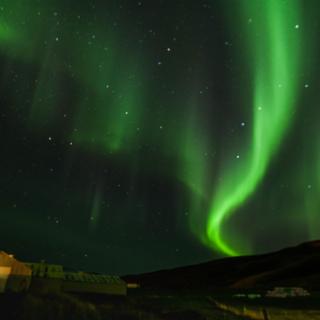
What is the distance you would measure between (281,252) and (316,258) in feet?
135

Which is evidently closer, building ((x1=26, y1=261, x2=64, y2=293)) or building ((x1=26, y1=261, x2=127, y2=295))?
building ((x1=26, y1=261, x2=64, y2=293))

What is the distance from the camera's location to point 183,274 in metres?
192

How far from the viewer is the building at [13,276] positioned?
90.8 feet

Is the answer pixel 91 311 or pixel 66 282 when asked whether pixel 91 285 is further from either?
pixel 91 311

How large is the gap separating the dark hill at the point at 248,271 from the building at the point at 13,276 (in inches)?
3620

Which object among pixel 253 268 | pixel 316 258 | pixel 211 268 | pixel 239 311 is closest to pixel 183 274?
pixel 211 268

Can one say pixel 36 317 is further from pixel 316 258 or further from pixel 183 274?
pixel 183 274

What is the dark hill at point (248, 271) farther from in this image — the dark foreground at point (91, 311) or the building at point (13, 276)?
the building at point (13, 276)

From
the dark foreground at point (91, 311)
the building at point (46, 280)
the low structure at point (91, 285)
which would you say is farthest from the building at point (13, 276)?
the low structure at point (91, 285)

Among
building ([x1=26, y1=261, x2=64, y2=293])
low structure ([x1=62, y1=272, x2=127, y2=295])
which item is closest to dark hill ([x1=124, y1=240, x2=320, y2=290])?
low structure ([x1=62, y1=272, x2=127, y2=295])

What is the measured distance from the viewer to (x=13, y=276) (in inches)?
1105

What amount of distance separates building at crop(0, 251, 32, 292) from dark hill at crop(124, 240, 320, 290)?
91.9m

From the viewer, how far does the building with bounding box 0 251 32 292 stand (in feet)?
90.8

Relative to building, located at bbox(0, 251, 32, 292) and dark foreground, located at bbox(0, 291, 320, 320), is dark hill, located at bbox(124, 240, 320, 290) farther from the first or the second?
building, located at bbox(0, 251, 32, 292)
